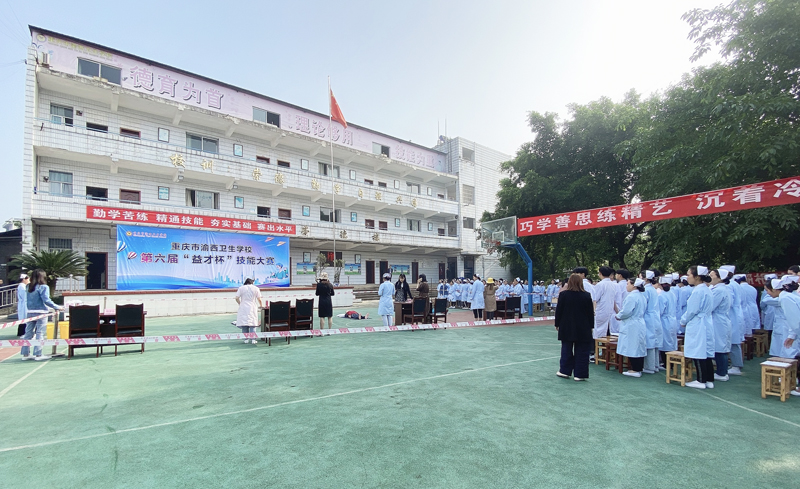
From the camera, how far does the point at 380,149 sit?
1148 inches

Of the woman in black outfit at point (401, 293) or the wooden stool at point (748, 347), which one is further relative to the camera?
the woman in black outfit at point (401, 293)

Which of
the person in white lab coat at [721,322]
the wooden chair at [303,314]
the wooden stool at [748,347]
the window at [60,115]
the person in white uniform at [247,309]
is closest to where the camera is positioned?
the person in white lab coat at [721,322]

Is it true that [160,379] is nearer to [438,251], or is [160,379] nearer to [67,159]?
[67,159]

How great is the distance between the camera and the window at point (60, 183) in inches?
673

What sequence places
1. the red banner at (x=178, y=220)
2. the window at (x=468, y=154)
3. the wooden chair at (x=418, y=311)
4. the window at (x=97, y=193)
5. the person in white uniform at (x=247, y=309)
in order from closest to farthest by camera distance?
1. the person in white uniform at (x=247, y=309)
2. the wooden chair at (x=418, y=311)
3. the red banner at (x=178, y=220)
4. the window at (x=97, y=193)
5. the window at (x=468, y=154)

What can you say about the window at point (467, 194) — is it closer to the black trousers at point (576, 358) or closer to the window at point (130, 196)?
the window at point (130, 196)

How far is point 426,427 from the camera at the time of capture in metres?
3.94

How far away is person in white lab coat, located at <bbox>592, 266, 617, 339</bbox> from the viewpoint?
25.0 ft

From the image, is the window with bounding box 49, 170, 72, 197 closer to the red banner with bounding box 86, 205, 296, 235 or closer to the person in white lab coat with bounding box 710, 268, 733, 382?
the red banner with bounding box 86, 205, 296, 235

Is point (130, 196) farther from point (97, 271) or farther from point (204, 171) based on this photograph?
point (97, 271)

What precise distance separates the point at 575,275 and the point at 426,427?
348 cm

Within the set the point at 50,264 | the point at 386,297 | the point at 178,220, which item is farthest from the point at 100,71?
the point at 386,297

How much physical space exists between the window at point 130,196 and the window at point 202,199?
7.14 feet

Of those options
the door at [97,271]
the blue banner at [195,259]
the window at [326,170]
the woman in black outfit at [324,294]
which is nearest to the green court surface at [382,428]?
the woman in black outfit at [324,294]
